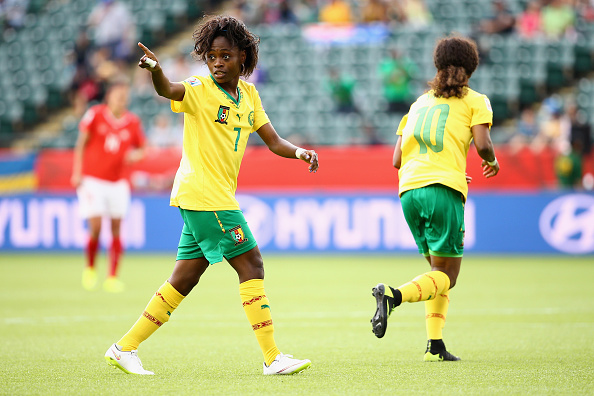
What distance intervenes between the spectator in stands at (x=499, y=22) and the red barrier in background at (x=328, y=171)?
497 centimetres

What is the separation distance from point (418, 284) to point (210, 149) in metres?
1.55

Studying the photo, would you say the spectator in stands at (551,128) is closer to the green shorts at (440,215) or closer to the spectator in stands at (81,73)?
the spectator in stands at (81,73)

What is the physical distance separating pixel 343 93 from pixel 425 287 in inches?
541

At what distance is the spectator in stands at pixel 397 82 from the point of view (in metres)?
18.3

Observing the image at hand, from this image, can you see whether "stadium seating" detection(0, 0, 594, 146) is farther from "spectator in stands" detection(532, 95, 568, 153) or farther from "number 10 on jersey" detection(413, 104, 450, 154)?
"number 10 on jersey" detection(413, 104, 450, 154)

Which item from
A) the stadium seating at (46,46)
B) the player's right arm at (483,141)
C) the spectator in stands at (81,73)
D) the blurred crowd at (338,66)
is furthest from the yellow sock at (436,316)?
the stadium seating at (46,46)

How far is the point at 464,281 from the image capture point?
11.5 meters

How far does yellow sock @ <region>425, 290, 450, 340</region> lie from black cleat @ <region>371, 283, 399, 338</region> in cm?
59

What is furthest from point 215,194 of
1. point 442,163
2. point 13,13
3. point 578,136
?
point 13,13

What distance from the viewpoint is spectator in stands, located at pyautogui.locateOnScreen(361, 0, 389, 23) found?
66.6 feet

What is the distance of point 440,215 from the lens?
5527 millimetres

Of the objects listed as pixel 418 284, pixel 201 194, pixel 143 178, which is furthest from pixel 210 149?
pixel 143 178

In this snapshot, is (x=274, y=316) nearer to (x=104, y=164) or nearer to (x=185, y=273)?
(x=185, y=273)

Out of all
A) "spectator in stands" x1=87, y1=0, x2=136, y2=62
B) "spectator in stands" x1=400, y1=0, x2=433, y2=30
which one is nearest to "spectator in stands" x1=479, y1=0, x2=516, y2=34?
"spectator in stands" x1=400, y1=0, x2=433, y2=30
